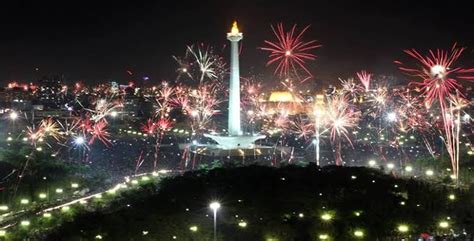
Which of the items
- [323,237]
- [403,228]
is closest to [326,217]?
[323,237]

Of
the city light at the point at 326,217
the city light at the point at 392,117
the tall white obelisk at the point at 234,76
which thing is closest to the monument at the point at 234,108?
the tall white obelisk at the point at 234,76

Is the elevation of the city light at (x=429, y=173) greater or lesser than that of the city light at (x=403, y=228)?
greater

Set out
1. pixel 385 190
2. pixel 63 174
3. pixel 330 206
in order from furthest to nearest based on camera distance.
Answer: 1. pixel 63 174
2. pixel 385 190
3. pixel 330 206

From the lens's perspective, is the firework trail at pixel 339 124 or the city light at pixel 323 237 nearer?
the city light at pixel 323 237

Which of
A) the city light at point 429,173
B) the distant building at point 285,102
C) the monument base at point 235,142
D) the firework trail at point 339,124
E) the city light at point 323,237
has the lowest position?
the city light at point 323,237

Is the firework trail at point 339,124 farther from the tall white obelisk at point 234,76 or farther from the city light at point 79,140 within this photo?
the city light at point 79,140

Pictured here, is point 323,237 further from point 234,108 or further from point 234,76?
point 234,108

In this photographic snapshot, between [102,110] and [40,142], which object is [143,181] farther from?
[102,110]

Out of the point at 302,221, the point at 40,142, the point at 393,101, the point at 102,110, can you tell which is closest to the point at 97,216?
the point at 302,221

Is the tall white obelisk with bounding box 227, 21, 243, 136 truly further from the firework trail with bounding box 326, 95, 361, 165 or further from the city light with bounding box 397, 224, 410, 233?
the city light with bounding box 397, 224, 410, 233
